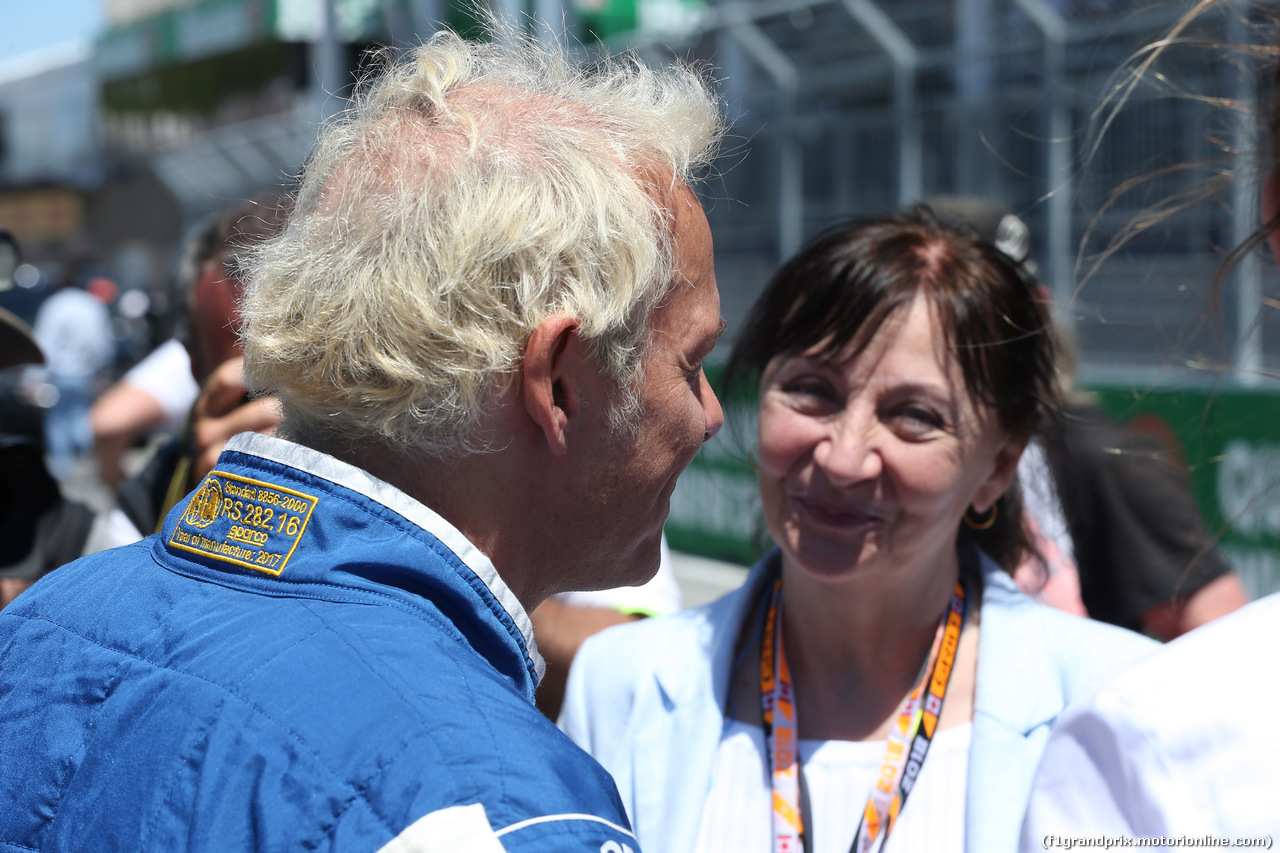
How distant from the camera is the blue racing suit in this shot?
2.83ft

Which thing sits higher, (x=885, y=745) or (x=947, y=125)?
(x=947, y=125)

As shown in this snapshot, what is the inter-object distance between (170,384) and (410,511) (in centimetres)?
351

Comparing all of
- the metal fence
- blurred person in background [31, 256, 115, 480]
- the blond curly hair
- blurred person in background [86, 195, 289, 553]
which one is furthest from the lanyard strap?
blurred person in background [31, 256, 115, 480]

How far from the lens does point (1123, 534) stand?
2.73 metres

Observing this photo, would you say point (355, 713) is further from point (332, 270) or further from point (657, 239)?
point (657, 239)

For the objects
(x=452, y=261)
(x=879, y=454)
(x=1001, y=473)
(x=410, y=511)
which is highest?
(x=452, y=261)

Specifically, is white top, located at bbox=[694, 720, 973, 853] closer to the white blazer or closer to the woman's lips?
the white blazer

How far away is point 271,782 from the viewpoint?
873 millimetres

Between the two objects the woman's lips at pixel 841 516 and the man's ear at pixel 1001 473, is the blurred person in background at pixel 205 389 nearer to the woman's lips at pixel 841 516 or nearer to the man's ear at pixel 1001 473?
the woman's lips at pixel 841 516

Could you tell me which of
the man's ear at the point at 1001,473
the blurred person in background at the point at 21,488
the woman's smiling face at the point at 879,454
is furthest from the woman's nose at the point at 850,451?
the blurred person in background at the point at 21,488

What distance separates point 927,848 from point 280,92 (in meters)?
25.7

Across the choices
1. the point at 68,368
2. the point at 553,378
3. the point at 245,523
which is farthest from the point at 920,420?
the point at 68,368

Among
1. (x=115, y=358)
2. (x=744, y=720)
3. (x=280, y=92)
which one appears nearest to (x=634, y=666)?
(x=744, y=720)

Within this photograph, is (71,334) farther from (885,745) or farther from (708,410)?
(708,410)
